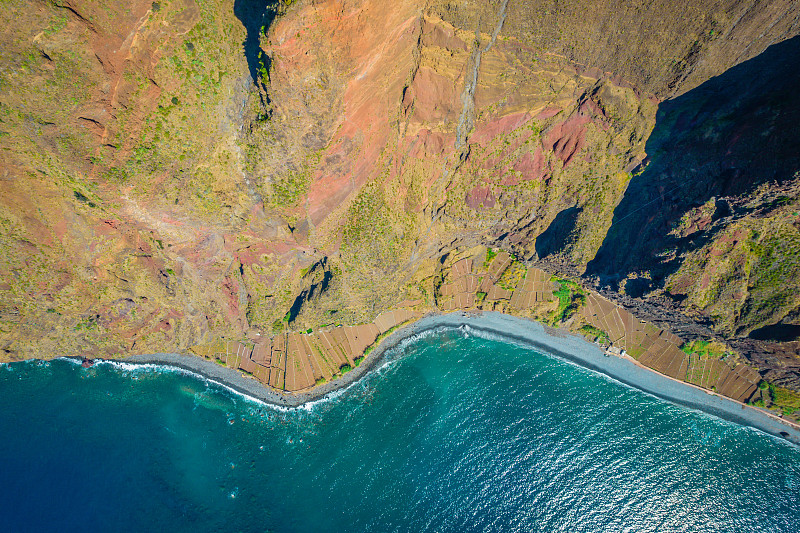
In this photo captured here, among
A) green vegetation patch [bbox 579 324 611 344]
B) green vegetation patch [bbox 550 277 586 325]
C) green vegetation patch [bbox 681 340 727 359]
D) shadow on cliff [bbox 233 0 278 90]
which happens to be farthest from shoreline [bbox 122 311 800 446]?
shadow on cliff [bbox 233 0 278 90]

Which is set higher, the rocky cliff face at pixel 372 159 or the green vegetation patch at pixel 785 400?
the rocky cliff face at pixel 372 159

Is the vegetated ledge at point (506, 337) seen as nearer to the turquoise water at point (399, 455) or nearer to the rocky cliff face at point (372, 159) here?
the turquoise water at point (399, 455)

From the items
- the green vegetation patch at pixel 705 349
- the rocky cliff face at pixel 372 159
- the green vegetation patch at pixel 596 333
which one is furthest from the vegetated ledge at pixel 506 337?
the rocky cliff face at pixel 372 159

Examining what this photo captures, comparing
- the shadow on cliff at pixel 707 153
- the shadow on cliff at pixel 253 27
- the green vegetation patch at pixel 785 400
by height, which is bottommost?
the green vegetation patch at pixel 785 400

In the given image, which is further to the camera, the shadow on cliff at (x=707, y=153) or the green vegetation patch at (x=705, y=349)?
the green vegetation patch at (x=705, y=349)

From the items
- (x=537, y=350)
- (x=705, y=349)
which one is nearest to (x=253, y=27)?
(x=537, y=350)

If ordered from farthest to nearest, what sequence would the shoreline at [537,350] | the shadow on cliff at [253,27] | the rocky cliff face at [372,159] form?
the shoreline at [537,350] < the rocky cliff face at [372,159] < the shadow on cliff at [253,27]

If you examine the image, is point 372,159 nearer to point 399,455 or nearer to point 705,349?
point 399,455

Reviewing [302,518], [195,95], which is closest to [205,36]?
[195,95]

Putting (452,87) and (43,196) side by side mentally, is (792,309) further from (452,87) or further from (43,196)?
(43,196)
